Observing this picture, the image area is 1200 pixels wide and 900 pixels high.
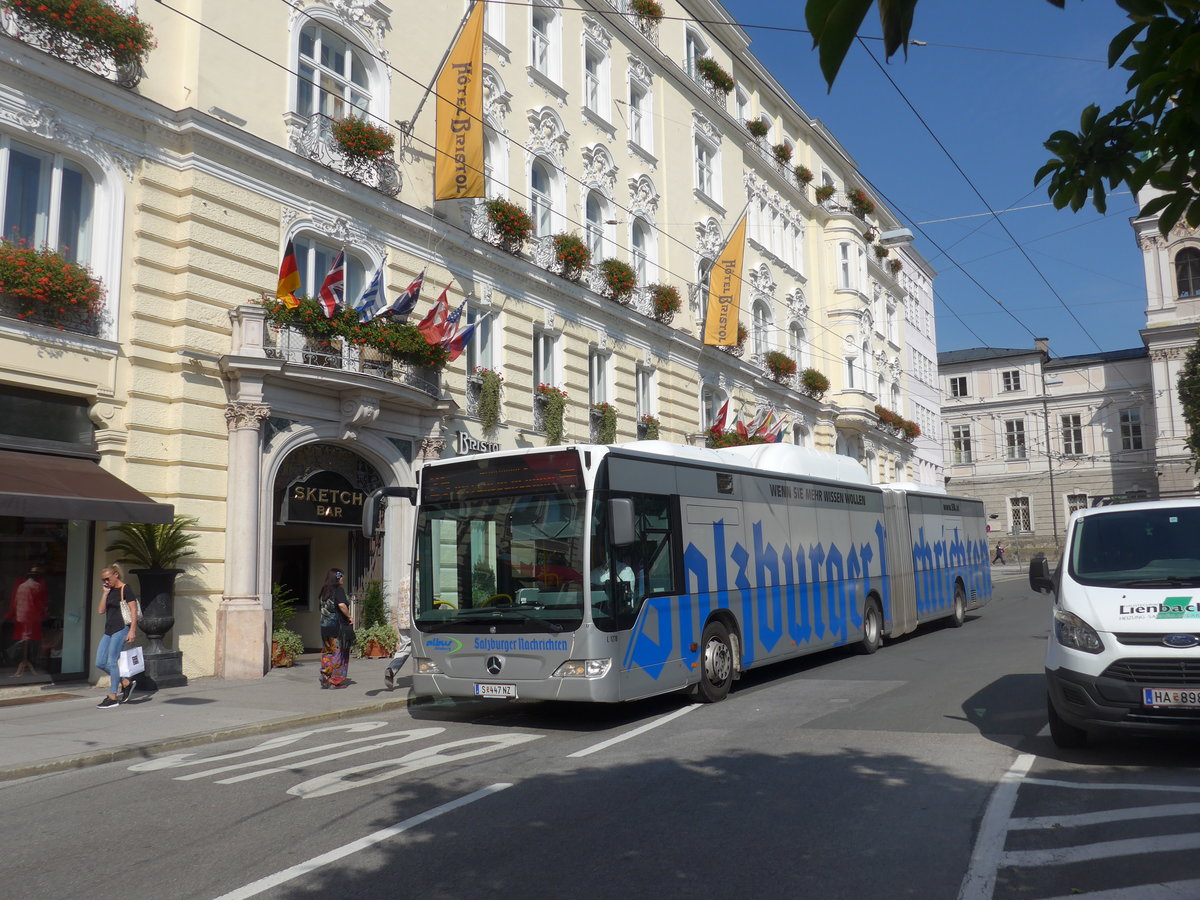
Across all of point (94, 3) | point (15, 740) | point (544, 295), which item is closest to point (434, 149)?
point (544, 295)

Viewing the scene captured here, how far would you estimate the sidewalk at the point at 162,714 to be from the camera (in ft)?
31.3

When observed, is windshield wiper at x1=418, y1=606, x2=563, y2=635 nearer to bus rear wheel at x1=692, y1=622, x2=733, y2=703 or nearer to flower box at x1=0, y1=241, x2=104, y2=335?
bus rear wheel at x1=692, y1=622, x2=733, y2=703

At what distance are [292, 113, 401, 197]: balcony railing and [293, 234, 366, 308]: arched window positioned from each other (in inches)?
53.7

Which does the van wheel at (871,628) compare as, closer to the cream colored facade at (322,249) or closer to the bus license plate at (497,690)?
the cream colored facade at (322,249)

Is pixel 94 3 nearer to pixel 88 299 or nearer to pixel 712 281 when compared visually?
pixel 88 299

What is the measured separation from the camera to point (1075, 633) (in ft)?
26.0

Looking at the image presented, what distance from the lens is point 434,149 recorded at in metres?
21.0

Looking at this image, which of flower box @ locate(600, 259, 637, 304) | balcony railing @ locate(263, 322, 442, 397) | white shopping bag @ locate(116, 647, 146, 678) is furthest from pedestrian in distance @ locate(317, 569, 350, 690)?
flower box @ locate(600, 259, 637, 304)

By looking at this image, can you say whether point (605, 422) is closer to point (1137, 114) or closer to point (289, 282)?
point (289, 282)

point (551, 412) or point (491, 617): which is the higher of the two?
point (551, 412)

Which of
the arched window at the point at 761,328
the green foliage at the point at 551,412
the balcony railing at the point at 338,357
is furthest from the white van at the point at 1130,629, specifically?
the arched window at the point at 761,328

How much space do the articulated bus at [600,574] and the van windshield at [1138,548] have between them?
163 inches

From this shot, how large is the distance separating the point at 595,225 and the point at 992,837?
74.2 ft

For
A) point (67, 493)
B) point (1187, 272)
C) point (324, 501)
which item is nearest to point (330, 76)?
point (324, 501)
